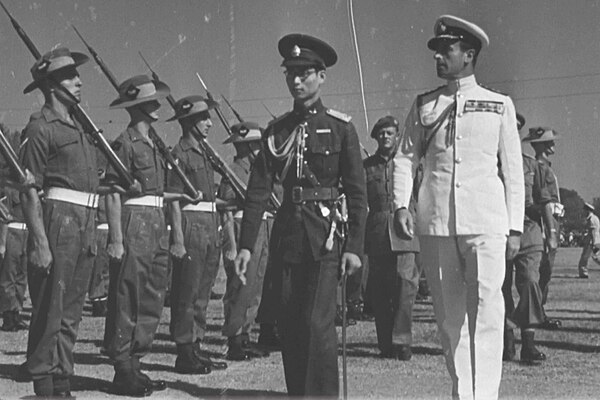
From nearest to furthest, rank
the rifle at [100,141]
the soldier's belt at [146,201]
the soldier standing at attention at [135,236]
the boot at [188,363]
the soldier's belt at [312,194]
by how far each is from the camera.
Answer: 1. the soldier's belt at [312,194]
2. the rifle at [100,141]
3. the soldier standing at attention at [135,236]
4. the soldier's belt at [146,201]
5. the boot at [188,363]

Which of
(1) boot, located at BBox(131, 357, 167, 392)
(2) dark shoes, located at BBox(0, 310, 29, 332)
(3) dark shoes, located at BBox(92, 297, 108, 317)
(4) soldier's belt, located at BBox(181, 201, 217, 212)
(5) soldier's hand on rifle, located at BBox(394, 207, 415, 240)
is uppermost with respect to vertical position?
(4) soldier's belt, located at BBox(181, 201, 217, 212)

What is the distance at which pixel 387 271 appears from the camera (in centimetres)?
967

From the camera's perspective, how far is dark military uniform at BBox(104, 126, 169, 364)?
770 centimetres

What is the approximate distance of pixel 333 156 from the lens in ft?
19.5

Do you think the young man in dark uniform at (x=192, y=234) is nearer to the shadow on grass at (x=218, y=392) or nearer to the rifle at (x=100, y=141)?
the shadow on grass at (x=218, y=392)

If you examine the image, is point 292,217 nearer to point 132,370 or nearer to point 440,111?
point 440,111

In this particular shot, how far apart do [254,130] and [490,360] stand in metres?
5.37

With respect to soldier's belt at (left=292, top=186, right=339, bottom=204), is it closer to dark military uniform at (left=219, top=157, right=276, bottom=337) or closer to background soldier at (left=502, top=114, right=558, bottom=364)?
dark military uniform at (left=219, top=157, right=276, bottom=337)

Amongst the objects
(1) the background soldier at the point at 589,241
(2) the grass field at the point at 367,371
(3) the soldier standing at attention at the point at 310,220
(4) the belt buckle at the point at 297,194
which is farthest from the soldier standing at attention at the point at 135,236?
(1) the background soldier at the point at 589,241

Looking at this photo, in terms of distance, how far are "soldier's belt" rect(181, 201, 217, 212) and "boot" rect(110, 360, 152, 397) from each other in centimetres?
181

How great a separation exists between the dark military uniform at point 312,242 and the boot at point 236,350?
3330 millimetres

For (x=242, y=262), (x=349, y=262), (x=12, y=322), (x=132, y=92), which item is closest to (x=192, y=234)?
(x=132, y=92)

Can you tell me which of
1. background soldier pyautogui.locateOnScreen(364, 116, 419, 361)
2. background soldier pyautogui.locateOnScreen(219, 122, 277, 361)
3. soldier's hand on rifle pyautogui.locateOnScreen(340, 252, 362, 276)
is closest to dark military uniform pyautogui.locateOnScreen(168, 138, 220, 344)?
background soldier pyautogui.locateOnScreen(219, 122, 277, 361)

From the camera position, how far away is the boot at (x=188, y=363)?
8367 millimetres
